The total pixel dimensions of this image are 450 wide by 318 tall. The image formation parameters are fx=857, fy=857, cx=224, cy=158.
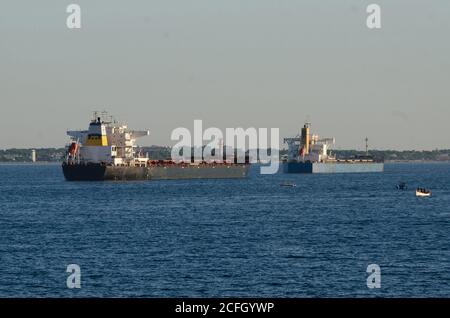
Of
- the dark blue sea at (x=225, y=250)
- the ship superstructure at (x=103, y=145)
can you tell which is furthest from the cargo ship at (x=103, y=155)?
the dark blue sea at (x=225, y=250)

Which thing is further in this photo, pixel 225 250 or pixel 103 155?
pixel 103 155

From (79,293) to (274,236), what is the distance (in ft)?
85.8

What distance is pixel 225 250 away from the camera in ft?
156

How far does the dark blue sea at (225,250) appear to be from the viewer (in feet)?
110

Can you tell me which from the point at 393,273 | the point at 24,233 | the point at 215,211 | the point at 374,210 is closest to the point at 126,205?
the point at 215,211

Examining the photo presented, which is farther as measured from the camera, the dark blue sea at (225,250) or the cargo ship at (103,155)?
the cargo ship at (103,155)

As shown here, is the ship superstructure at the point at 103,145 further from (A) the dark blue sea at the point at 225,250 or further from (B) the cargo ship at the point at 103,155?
(A) the dark blue sea at the point at 225,250

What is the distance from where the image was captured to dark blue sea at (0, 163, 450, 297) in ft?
110

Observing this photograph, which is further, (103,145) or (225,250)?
(103,145)

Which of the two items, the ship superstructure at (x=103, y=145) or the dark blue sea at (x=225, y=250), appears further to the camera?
the ship superstructure at (x=103, y=145)

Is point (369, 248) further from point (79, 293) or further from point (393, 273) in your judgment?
point (79, 293)

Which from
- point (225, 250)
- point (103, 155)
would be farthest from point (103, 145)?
point (225, 250)

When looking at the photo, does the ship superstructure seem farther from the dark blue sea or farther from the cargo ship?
the dark blue sea

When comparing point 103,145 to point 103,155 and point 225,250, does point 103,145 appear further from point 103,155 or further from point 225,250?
point 225,250
